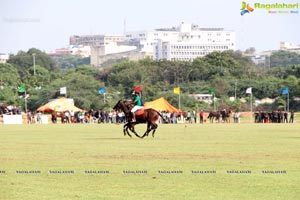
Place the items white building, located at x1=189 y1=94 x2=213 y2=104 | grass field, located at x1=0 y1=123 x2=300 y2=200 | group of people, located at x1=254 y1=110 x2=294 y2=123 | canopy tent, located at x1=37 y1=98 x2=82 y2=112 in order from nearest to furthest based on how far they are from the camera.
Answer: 1. grass field, located at x1=0 y1=123 x2=300 y2=200
2. group of people, located at x1=254 y1=110 x2=294 y2=123
3. canopy tent, located at x1=37 y1=98 x2=82 y2=112
4. white building, located at x1=189 y1=94 x2=213 y2=104

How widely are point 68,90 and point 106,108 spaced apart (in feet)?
47.3

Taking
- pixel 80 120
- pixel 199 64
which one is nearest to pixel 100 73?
pixel 199 64

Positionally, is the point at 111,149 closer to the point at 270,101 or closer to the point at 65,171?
the point at 65,171

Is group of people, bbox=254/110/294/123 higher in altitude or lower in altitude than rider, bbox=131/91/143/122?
lower

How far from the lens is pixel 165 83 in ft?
473

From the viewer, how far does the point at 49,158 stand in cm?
2312

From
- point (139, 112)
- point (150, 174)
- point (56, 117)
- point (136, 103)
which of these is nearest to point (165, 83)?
point (56, 117)

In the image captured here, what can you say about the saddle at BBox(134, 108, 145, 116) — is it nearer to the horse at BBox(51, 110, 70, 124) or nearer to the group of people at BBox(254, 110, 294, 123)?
the horse at BBox(51, 110, 70, 124)

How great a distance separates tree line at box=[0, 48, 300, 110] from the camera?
118 m

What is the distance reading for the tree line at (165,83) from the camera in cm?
11788

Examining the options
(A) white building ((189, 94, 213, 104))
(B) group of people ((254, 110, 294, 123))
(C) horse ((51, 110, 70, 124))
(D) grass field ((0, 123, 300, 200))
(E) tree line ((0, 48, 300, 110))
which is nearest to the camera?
(D) grass field ((0, 123, 300, 200))

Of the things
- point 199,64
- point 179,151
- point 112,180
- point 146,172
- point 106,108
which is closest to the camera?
point 112,180

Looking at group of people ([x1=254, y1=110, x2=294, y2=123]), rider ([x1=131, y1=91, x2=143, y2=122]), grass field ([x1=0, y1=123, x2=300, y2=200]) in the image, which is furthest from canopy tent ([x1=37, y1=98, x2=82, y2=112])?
grass field ([x1=0, y1=123, x2=300, y2=200])

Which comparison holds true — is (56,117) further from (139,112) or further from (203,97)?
(203,97)
